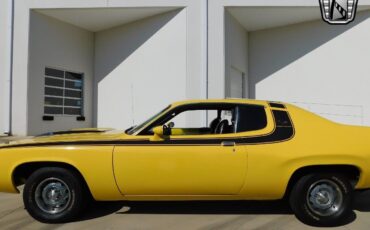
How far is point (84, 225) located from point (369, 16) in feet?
46.8

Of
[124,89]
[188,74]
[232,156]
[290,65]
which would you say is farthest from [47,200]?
[290,65]

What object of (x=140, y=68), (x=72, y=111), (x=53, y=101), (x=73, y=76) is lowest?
(x=72, y=111)

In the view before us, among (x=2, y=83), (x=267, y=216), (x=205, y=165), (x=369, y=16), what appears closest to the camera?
(x=205, y=165)

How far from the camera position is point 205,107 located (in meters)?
5.00

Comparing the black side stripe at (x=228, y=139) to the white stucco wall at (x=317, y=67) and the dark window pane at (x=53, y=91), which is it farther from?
the white stucco wall at (x=317, y=67)

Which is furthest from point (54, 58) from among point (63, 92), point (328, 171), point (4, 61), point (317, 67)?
point (328, 171)

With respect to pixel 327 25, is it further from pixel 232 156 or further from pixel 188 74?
pixel 232 156

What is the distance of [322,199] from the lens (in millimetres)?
4617

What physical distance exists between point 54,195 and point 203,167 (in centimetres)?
178

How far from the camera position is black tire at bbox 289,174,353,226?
4.56 meters

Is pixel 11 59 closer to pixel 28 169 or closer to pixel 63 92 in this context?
pixel 63 92

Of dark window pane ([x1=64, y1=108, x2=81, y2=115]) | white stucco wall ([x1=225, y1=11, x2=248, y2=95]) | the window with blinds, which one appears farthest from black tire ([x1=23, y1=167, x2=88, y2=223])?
dark window pane ([x1=64, y1=108, x2=81, y2=115])

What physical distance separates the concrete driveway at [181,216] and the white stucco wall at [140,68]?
8.58m

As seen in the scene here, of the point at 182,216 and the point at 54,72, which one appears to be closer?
the point at 182,216
